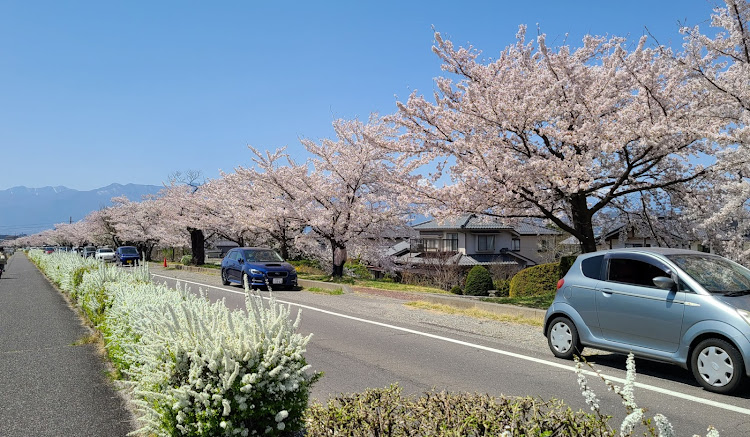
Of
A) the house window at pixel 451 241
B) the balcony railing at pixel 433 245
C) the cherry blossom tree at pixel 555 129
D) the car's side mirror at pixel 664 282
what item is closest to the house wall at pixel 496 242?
the house window at pixel 451 241

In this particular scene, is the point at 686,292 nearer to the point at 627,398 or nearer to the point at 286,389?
the point at 627,398

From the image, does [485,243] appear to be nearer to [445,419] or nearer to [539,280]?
[539,280]

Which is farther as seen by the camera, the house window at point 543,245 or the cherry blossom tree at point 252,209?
the house window at point 543,245

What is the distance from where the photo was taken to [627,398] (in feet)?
7.68

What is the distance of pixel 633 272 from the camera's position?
23.7ft

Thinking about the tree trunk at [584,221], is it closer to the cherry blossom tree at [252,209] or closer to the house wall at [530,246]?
the cherry blossom tree at [252,209]

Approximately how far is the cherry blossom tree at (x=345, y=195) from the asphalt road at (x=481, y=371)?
12780 millimetres

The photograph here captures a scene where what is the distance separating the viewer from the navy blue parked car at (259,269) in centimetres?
1948

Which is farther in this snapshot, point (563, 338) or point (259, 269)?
point (259, 269)

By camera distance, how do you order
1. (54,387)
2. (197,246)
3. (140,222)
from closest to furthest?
(54,387) < (197,246) < (140,222)

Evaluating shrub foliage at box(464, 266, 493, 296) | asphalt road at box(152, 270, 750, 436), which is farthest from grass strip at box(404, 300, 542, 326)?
shrub foliage at box(464, 266, 493, 296)

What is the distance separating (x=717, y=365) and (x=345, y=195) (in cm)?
1904

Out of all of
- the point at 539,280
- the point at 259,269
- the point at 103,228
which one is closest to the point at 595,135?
the point at 539,280

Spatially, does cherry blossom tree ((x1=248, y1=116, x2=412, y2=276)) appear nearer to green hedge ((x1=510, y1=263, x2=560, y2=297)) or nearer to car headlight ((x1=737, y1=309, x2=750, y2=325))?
green hedge ((x1=510, y1=263, x2=560, y2=297))
